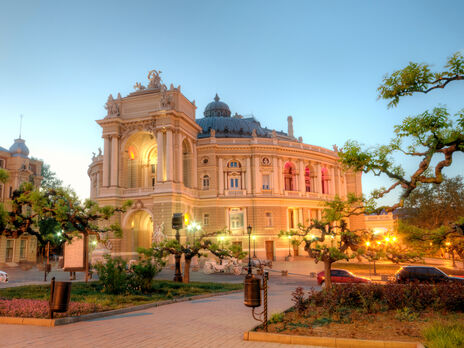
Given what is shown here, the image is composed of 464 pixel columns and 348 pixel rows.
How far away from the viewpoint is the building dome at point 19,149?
185 ft

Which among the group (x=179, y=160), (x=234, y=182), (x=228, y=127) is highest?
(x=228, y=127)

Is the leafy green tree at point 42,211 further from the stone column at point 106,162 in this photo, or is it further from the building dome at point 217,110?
the building dome at point 217,110

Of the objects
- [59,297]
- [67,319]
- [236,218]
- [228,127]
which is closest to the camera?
[59,297]

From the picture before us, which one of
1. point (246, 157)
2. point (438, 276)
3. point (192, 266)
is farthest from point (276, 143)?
point (438, 276)

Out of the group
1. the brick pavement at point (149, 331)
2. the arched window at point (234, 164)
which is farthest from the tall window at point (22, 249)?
the brick pavement at point (149, 331)

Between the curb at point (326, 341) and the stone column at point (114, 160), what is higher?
the stone column at point (114, 160)

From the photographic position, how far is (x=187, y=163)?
5156 cm

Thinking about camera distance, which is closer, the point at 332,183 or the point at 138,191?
the point at 138,191

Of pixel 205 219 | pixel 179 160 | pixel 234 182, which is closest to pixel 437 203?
pixel 234 182

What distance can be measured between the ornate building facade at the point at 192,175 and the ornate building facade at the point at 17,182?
9606 millimetres

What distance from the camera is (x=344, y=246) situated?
64.8ft

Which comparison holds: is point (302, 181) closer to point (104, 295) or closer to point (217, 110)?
point (217, 110)

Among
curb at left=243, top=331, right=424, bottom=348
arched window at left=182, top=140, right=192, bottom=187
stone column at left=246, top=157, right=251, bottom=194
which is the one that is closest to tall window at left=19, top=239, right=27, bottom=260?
arched window at left=182, top=140, right=192, bottom=187

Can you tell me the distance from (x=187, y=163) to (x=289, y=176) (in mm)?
14382
